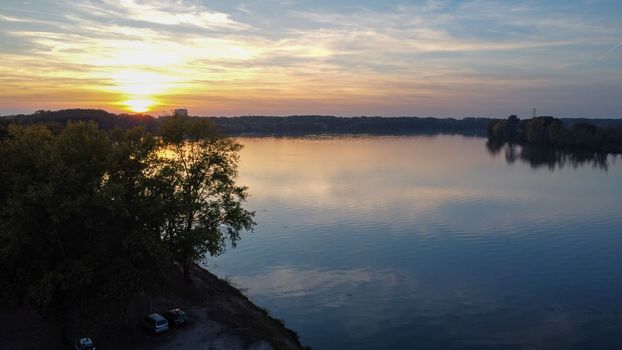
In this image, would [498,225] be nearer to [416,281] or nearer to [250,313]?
[416,281]

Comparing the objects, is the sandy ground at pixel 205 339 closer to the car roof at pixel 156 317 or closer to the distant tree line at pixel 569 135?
the car roof at pixel 156 317

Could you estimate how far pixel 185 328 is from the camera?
976 inches

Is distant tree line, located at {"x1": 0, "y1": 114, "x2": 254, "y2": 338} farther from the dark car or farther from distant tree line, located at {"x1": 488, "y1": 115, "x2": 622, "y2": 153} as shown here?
distant tree line, located at {"x1": 488, "y1": 115, "x2": 622, "y2": 153}

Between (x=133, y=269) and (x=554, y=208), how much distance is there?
168ft

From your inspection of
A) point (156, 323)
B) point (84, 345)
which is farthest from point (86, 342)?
point (156, 323)

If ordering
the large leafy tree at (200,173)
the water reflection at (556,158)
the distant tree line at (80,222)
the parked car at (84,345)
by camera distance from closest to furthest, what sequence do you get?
the distant tree line at (80,222) < the parked car at (84,345) < the large leafy tree at (200,173) < the water reflection at (556,158)

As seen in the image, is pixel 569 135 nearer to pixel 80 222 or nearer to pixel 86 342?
pixel 86 342

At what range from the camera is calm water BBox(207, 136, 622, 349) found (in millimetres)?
27484

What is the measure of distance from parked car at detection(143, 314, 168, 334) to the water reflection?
3544 inches

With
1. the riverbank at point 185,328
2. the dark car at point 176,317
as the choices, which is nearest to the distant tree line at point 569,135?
the riverbank at point 185,328

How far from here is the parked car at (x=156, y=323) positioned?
77.5 ft

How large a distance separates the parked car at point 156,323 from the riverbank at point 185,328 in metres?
0.28

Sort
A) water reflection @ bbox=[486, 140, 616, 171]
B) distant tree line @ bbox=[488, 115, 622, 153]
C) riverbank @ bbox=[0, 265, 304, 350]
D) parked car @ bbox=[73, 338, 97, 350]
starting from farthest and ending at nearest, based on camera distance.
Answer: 1. distant tree line @ bbox=[488, 115, 622, 153]
2. water reflection @ bbox=[486, 140, 616, 171]
3. riverbank @ bbox=[0, 265, 304, 350]
4. parked car @ bbox=[73, 338, 97, 350]

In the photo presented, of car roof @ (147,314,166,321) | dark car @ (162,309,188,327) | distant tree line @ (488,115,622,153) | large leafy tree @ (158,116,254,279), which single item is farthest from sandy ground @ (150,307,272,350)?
distant tree line @ (488,115,622,153)
